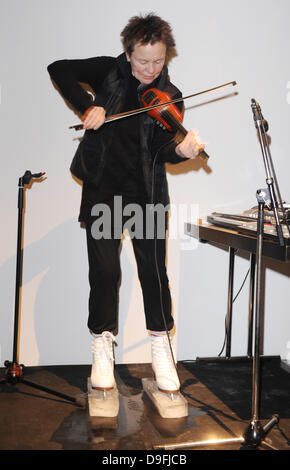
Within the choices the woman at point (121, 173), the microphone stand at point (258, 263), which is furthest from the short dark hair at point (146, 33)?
the microphone stand at point (258, 263)

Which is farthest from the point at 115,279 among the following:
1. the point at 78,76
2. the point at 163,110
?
the point at 78,76

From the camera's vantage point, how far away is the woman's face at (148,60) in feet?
5.14

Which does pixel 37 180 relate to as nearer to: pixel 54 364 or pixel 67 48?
pixel 67 48

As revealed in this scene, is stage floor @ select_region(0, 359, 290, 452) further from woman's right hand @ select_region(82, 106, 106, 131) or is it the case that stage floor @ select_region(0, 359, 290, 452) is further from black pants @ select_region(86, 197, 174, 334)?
woman's right hand @ select_region(82, 106, 106, 131)

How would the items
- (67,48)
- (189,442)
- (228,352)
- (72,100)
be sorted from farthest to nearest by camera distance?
(228,352) → (67,48) → (72,100) → (189,442)

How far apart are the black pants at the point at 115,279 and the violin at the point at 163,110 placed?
1.22ft

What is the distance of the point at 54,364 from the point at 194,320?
0.74 metres

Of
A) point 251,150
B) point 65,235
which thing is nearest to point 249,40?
point 251,150

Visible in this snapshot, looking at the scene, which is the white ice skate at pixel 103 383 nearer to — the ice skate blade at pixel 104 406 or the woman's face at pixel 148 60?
the ice skate blade at pixel 104 406

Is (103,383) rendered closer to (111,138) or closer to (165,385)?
(165,385)

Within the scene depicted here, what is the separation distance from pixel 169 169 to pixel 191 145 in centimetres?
76

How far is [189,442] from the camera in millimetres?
1385

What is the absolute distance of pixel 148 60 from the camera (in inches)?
62.1

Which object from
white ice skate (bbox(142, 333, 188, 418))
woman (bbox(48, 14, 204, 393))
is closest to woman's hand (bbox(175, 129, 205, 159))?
woman (bbox(48, 14, 204, 393))
